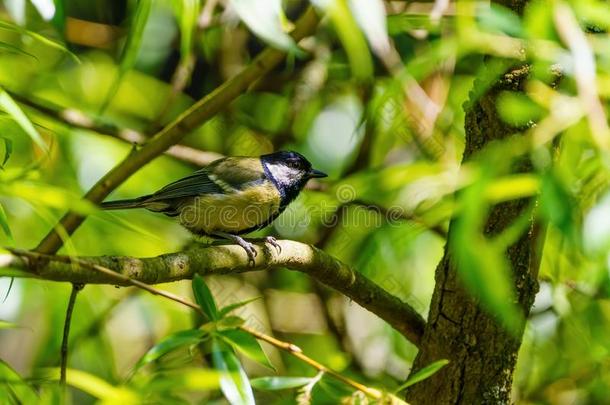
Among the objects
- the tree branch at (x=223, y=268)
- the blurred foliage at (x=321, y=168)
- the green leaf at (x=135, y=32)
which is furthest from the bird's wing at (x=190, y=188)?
the tree branch at (x=223, y=268)

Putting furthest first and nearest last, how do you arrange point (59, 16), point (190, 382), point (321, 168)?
point (321, 168), point (59, 16), point (190, 382)

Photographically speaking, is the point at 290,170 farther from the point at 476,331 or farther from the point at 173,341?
the point at 173,341

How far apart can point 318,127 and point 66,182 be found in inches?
53.1

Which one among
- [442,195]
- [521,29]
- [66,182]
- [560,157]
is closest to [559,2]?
[521,29]

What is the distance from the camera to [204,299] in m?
1.77

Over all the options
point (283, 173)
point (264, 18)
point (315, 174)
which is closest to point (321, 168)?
point (315, 174)

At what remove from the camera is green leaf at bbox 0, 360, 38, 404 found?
174 centimetres

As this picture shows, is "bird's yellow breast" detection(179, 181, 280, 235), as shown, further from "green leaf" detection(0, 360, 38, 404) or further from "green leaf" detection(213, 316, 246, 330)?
"green leaf" detection(213, 316, 246, 330)

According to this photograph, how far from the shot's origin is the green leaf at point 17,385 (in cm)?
174

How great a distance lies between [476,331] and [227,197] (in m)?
1.56

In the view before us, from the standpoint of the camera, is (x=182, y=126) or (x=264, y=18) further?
(x=182, y=126)

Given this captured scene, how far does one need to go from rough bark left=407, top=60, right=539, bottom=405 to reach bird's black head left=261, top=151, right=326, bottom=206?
1.45 m

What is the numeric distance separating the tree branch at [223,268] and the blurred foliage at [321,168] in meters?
0.10

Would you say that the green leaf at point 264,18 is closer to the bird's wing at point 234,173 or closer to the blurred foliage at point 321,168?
the blurred foliage at point 321,168
